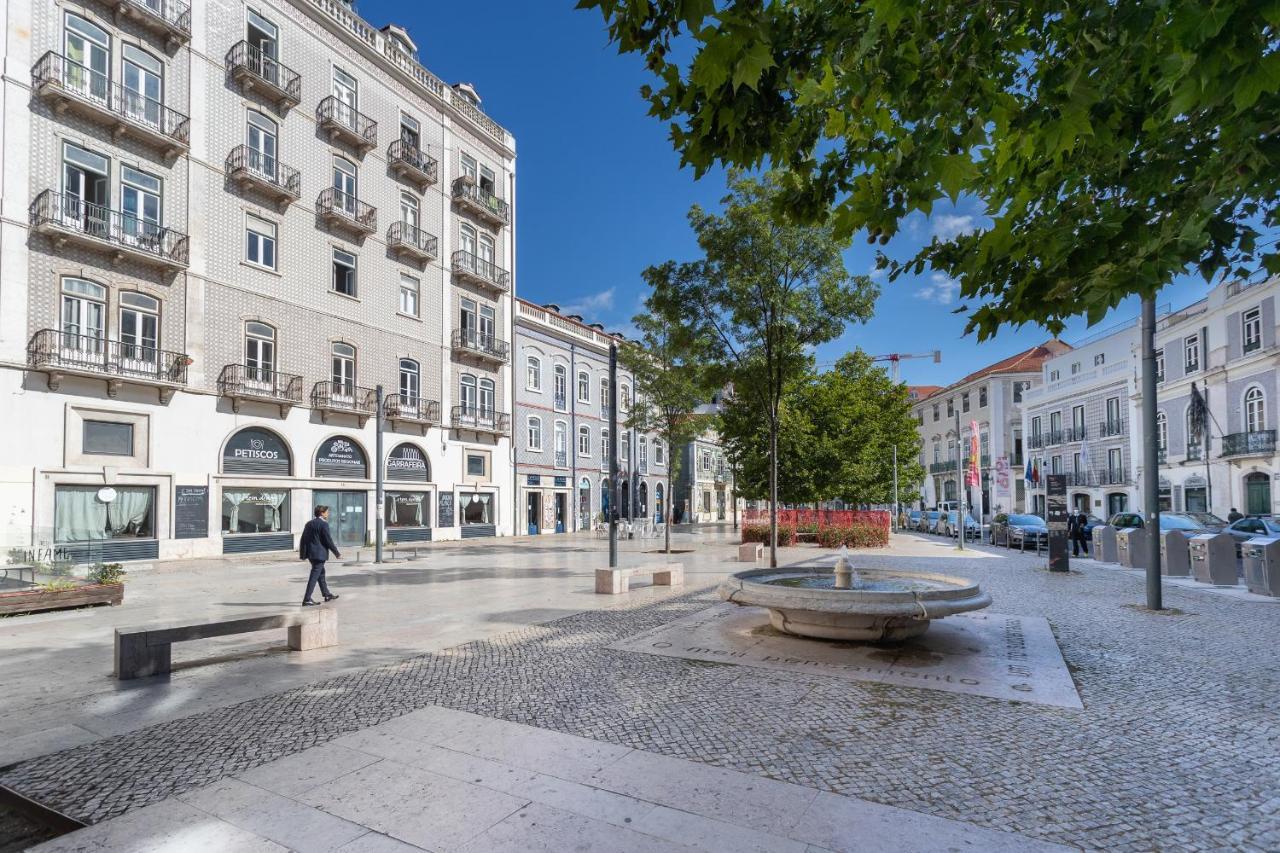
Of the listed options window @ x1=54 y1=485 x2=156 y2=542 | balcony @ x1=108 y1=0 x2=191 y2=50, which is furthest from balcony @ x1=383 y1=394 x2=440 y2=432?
balcony @ x1=108 y1=0 x2=191 y2=50

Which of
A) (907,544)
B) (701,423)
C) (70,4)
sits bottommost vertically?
(907,544)

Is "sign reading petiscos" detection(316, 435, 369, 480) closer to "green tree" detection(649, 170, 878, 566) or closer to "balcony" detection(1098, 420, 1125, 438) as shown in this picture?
"green tree" detection(649, 170, 878, 566)

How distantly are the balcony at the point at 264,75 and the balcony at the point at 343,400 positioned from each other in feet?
33.1

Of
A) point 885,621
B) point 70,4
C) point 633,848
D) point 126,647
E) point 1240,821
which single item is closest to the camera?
point 633,848

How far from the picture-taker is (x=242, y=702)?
6293mm

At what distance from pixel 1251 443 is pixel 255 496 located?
39466 mm

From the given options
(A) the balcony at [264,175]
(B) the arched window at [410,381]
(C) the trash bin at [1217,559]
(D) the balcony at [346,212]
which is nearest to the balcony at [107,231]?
(A) the balcony at [264,175]

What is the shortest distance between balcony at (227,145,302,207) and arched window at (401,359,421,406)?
785 centimetres

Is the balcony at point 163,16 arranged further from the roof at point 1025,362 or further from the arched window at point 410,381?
the roof at point 1025,362

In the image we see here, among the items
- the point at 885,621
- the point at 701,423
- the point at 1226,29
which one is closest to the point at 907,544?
the point at 701,423

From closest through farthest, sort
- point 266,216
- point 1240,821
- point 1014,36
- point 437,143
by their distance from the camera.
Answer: point 1240,821 → point 1014,36 → point 266,216 → point 437,143

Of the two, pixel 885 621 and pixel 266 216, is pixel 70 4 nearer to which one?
pixel 266 216

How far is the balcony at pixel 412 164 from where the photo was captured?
30391mm

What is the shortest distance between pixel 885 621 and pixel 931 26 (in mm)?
6066
